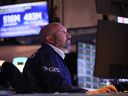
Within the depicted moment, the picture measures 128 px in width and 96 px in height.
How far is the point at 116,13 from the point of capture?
231 cm

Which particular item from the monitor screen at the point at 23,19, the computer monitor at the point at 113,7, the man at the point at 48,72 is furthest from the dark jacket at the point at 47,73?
the monitor screen at the point at 23,19

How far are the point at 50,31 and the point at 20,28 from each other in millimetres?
1989

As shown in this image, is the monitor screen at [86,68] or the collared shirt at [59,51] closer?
the collared shirt at [59,51]

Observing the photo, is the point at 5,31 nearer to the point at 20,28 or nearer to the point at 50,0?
the point at 20,28

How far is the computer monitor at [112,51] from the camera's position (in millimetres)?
2152

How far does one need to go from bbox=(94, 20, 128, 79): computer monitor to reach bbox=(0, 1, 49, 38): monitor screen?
280 cm

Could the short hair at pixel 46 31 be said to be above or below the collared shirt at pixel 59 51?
above

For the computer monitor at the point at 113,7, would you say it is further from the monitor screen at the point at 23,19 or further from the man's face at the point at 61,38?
the monitor screen at the point at 23,19

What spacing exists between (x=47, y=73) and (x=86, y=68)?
6.19 feet

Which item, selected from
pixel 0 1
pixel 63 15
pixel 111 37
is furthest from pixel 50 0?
pixel 111 37

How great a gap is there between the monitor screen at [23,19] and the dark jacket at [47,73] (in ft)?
7.07

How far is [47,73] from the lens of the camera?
2689 mm

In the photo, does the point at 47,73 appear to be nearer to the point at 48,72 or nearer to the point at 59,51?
the point at 48,72

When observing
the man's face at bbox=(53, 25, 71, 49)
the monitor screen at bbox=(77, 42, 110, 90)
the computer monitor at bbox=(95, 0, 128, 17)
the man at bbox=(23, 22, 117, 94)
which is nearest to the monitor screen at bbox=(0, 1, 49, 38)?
the monitor screen at bbox=(77, 42, 110, 90)
